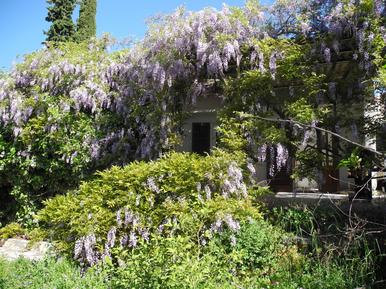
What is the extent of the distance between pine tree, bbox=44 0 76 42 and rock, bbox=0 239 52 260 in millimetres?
14286

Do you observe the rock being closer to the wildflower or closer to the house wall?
the wildflower

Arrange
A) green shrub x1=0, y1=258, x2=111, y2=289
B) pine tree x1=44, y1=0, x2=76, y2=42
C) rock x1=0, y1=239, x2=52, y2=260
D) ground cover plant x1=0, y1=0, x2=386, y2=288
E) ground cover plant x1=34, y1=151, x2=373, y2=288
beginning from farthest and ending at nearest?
1. pine tree x1=44, y1=0, x2=76, y2=42
2. rock x1=0, y1=239, x2=52, y2=260
3. ground cover plant x1=0, y1=0, x2=386, y2=288
4. ground cover plant x1=34, y1=151, x2=373, y2=288
5. green shrub x1=0, y1=258, x2=111, y2=289

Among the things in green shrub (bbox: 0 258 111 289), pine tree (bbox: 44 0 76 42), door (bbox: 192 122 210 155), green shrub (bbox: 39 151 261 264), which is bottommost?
green shrub (bbox: 0 258 111 289)

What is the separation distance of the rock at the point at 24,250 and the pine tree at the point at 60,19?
14.3m

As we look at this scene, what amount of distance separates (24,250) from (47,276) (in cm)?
223

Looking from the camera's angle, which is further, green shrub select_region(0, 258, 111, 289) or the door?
the door

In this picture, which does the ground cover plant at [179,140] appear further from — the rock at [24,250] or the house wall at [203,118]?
the house wall at [203,118]

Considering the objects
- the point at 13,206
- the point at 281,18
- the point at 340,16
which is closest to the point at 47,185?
the point at 13,206

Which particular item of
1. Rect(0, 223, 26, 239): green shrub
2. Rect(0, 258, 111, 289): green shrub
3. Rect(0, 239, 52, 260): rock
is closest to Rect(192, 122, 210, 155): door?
Rect(0, 223, 26, 239): green shrub

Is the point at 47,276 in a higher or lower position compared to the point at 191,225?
lower

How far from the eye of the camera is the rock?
621cm

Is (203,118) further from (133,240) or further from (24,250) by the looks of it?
(133,240)

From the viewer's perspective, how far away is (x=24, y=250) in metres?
6.78

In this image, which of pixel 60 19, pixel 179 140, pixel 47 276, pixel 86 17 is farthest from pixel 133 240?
pixel 60 19
